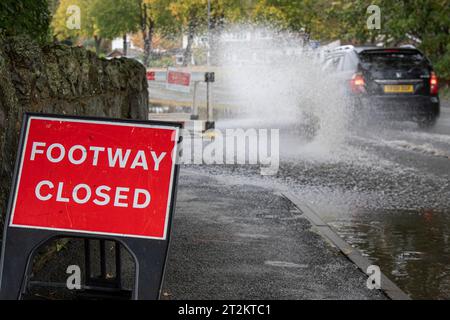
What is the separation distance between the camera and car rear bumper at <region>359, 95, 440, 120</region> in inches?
759

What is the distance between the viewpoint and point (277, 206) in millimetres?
9648

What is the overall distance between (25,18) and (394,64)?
1348 centimetres

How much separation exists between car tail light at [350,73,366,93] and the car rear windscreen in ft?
0.89

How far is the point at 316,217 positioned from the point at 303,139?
9.30 meters

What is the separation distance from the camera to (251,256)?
23.2 feet

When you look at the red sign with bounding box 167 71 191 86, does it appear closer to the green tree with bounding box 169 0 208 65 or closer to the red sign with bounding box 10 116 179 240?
the red sign with bounding box 10 116 179 240

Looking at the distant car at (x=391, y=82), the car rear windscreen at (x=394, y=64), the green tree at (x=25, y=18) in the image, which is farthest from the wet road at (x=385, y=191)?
the green tree at (x=25, y=18)

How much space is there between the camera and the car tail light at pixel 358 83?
1919 cm

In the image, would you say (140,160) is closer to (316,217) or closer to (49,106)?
(49,106)

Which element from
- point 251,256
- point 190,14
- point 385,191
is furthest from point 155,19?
point 251,256

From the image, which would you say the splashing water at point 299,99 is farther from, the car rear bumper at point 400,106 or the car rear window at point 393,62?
the car rear window at point 393,62

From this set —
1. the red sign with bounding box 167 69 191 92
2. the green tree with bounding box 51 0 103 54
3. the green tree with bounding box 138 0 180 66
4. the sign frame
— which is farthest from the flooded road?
the green tree with bounding box 51 0 103 54

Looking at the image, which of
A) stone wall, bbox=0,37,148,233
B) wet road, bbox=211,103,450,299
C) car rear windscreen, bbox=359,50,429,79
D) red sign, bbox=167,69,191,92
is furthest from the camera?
red sign, bbox=167,69,191,92

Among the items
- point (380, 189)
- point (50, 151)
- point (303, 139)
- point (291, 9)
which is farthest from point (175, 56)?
point (50, 151)
